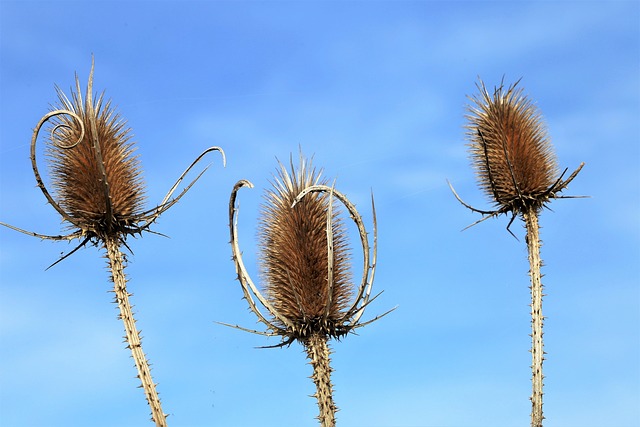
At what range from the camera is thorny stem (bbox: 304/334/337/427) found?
8234 millimetres

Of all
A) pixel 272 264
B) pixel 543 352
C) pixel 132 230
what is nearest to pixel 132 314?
pixel 132 230

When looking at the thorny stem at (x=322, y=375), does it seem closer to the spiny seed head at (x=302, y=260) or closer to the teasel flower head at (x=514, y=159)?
the spiny seed head at (x=302, y=260)

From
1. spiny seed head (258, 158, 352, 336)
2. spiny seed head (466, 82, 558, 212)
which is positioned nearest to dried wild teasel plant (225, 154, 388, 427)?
spiny seed head (258, 158, 352, 336)

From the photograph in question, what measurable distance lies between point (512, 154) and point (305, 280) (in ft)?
15.4

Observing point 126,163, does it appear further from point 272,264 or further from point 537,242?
point 537,242

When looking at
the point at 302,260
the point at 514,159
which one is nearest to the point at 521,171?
the point at 514,159

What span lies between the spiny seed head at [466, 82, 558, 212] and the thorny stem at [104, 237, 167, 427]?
521cm

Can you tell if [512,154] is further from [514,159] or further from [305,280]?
[305,280]

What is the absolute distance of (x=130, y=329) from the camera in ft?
29.1

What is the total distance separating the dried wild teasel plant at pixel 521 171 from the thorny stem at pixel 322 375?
4030mm

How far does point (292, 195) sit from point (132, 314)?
2.18m

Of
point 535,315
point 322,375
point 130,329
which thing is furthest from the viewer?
point 535,315

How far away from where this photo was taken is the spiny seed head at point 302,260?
8.46 metres

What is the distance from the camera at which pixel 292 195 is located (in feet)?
29.0
